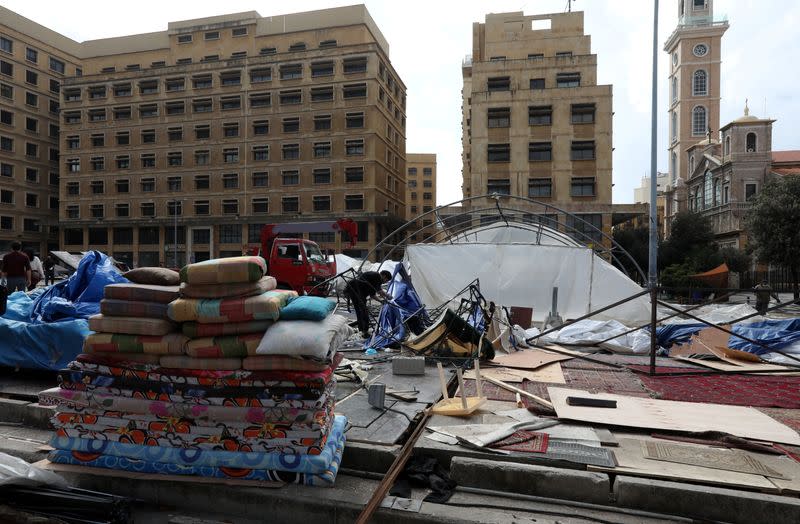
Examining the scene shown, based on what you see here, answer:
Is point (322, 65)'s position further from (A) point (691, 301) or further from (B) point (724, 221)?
(B) point (724, 221)

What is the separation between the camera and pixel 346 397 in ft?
18.3

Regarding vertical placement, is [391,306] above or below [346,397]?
above

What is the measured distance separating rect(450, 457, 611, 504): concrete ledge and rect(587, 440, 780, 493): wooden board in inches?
6.4

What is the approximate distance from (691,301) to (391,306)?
748 inches

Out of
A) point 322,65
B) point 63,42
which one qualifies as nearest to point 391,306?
point 322,65

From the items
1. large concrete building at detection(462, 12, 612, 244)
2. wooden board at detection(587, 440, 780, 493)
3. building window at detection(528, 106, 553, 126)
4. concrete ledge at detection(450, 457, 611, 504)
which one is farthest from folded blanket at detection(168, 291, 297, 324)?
building window at detection(528, 106, 553, 126)

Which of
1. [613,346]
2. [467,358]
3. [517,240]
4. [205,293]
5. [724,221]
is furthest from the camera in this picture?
[724,221]

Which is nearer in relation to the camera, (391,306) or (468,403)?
(468,403)

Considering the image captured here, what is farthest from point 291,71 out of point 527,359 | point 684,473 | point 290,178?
point 684,473

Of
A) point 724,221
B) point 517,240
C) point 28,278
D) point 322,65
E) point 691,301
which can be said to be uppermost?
point 322,65

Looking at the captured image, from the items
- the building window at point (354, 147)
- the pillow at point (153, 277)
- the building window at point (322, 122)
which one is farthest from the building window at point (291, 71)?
the pillow at point (153, 277)

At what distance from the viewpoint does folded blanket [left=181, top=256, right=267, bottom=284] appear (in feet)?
12.5

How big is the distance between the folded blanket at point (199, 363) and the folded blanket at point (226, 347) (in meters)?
0.03

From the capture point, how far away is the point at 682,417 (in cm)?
475
